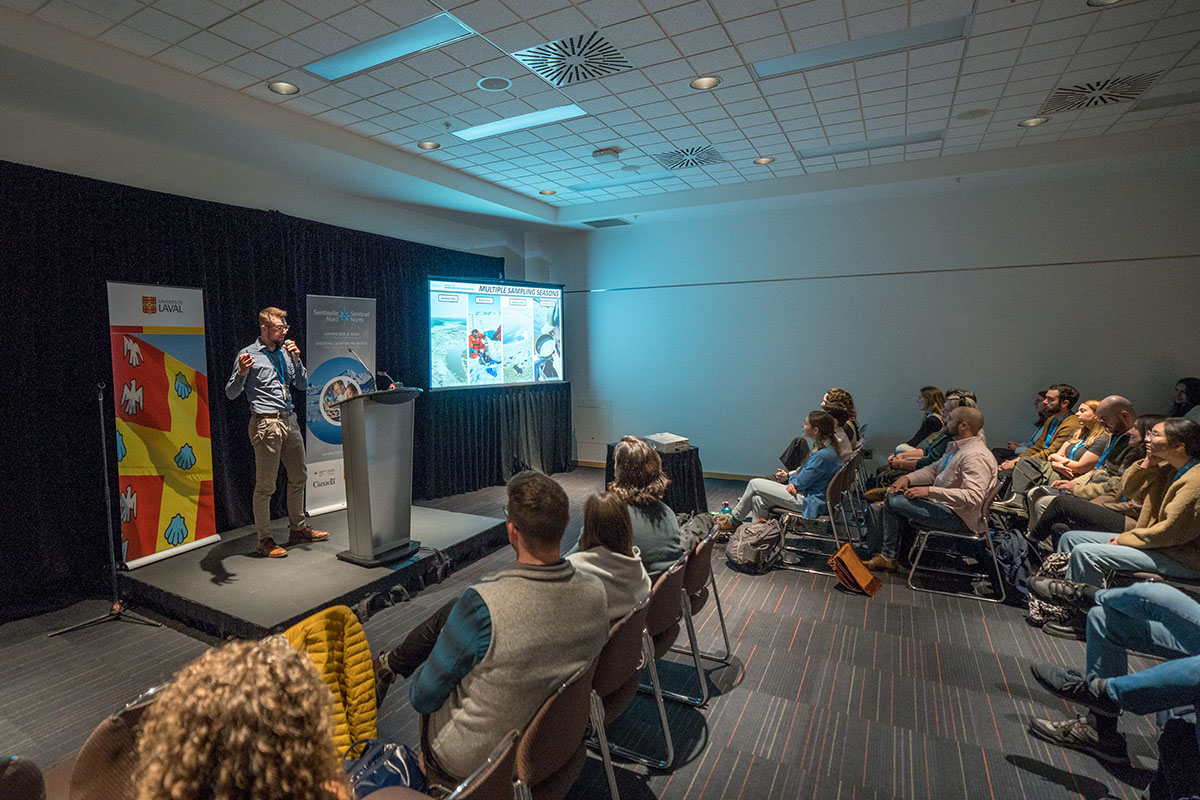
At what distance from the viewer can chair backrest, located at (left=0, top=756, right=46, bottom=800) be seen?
994 mm

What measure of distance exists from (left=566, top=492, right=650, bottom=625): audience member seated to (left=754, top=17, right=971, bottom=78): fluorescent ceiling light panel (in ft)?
10.1

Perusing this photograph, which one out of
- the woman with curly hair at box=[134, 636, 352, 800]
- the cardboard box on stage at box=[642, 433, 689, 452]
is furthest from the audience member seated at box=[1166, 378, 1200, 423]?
the woman with curly hair at box=[134, 636, 352, 800]

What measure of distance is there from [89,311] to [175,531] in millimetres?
1586

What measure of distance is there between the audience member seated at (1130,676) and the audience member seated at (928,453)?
2.66 metres

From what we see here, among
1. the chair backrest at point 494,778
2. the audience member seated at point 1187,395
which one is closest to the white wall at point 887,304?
the audience member seated at point 1187,395

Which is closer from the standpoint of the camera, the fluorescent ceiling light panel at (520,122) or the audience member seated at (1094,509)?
the audience member seated at (1094,509)

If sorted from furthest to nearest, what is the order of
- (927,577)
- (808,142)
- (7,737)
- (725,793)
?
(808,142)
(927,577)
(7,737)
(725,793)

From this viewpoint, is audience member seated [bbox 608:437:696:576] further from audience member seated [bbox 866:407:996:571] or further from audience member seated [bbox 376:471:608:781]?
audience member seated [bbox 866:407:996:571]

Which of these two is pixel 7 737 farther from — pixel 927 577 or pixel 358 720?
pixel 927 577

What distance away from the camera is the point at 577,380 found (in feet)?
27.2

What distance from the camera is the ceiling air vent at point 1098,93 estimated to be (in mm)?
3869

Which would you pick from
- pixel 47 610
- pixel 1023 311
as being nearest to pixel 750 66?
pixel 1023 311

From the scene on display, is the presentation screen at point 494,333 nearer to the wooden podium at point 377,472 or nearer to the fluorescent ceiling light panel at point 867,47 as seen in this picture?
the wooden podium at point 377,472

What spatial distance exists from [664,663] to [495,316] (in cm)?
472
